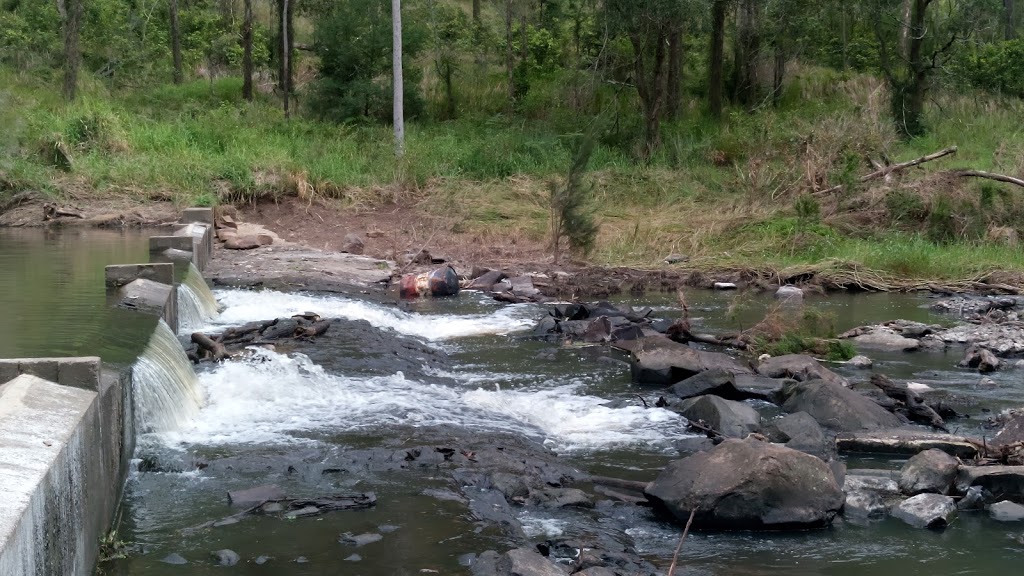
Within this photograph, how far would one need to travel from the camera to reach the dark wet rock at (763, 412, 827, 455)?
786 cm

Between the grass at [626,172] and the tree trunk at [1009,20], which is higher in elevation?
the tree trunk at [1009,20]

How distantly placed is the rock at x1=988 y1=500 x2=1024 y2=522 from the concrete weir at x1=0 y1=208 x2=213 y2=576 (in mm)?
5365

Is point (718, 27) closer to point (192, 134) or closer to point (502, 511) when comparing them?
point (192, 134)

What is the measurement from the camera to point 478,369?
10766mm

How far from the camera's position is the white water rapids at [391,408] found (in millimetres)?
8266

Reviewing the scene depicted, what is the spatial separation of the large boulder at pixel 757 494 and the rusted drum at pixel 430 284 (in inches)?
353

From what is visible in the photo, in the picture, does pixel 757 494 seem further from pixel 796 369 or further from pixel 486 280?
pixel 486 280

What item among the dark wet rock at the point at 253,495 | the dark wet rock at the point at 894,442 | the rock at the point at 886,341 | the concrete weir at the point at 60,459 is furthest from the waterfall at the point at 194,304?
the rock at the point at 886,341

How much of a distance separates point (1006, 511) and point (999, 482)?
29 centimetres

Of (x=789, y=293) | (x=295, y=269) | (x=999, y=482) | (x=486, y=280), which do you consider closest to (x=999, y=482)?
(x=999, y=482)

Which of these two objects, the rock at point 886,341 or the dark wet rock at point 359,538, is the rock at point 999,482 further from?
the rock at point 886,341

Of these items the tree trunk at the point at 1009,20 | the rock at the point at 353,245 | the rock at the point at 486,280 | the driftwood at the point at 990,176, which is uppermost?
the tree trunk at the point at 1009,20

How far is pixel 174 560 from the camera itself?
566cm

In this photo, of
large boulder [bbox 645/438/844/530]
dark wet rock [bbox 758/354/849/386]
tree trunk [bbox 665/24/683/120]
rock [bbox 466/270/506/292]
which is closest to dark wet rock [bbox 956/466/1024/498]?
large boulder [bbox 645/438/844/530]
